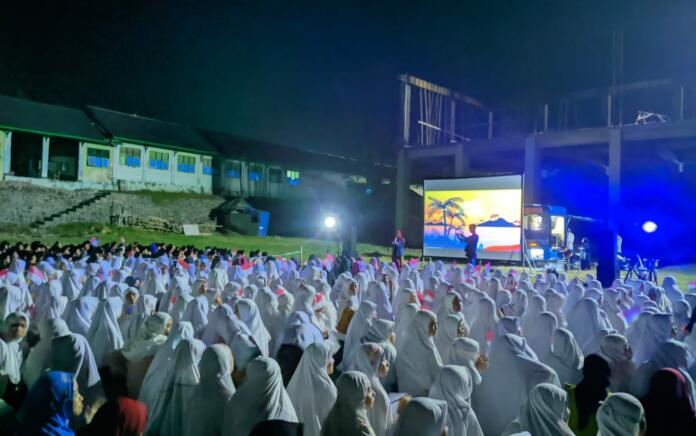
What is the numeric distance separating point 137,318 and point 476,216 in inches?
538

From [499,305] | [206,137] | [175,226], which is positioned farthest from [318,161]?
[499,305]

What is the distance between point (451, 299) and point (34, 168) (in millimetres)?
27899

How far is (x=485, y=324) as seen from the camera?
6.54m

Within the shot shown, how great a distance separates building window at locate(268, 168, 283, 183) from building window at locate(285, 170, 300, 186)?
54 centimetres

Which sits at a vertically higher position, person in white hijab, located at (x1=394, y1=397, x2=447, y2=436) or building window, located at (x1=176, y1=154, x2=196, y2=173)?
building window, located at (x1=176, y1=154, x2=196, y2=173)

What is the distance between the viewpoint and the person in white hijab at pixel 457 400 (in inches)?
132

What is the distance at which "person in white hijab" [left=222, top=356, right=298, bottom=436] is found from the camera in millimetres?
3277

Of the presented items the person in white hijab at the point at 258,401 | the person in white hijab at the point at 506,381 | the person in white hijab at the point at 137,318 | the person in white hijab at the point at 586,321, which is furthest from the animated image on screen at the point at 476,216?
the person in white hijab at the point at 258,401

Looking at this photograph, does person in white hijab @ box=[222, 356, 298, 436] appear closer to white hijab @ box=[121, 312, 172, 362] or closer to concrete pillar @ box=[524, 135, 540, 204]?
white hijab @ box=[121, 312, 172, 362]

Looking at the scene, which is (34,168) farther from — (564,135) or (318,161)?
(564,135)

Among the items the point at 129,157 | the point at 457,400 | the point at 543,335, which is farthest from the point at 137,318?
the point at 129,157

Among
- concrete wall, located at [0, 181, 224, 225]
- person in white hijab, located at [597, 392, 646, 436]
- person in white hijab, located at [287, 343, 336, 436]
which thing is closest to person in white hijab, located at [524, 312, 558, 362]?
person in white hijab, located at [597, 392, 646, 436]

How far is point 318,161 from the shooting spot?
40.0 metres

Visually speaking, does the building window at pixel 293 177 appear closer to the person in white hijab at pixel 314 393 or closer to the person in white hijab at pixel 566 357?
the person in white hijab at pixel 566 357
